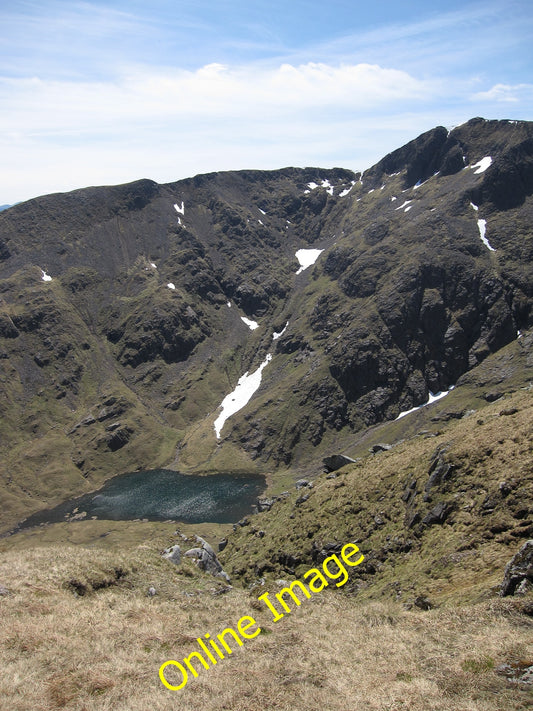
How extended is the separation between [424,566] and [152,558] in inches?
1002

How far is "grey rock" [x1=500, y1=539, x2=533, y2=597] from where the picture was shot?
26.3 metres

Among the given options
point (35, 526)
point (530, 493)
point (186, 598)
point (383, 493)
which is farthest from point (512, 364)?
point (35, 526)

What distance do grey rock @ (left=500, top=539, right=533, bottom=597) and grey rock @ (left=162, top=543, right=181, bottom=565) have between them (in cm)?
3136

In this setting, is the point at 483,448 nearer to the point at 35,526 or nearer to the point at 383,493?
the point at 383,493

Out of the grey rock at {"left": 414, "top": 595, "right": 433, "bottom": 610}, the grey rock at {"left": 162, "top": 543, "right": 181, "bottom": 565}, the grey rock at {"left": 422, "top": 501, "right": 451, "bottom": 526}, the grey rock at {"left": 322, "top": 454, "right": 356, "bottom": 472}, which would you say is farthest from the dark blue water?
the grey rock at {"left": 414, "top": 595, "right": 433, "bottom": 610}

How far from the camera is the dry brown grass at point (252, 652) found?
20406 mm

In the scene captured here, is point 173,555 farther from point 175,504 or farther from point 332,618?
point 175,504

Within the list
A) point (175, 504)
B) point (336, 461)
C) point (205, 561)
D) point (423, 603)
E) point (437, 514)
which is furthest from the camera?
point (175, 504)

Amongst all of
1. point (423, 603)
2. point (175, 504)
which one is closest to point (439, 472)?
point (423, 603)

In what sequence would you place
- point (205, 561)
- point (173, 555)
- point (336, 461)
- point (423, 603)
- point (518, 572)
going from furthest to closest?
point (336, 461) < point (205, 561) < point (173, 555) < point (423, 603) < point (518, 572)

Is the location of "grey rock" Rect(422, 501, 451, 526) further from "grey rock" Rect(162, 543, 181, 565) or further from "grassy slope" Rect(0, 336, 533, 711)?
"grey rock" Rect(162, 543, 181, 565)

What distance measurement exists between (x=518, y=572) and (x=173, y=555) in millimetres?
33067

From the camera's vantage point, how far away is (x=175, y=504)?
180375 millimetres

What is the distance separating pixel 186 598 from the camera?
36.4m
